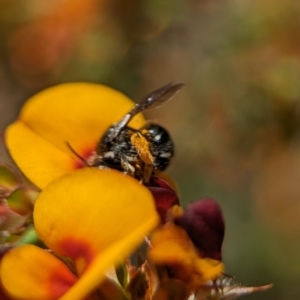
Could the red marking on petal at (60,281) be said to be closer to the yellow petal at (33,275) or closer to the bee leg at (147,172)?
the yellow petal at (33,275)

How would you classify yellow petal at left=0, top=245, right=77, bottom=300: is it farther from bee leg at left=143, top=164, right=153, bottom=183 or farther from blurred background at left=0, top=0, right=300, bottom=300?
blurred background at left=0, top=0, right=300, bottom=300

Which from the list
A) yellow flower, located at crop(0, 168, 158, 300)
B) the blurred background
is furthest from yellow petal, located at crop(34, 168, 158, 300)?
the blurred background

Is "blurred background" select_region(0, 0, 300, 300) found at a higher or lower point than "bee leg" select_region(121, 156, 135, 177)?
lower

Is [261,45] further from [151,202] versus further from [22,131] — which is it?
[151,202]

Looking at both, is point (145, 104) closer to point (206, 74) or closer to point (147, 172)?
point (147, 172)

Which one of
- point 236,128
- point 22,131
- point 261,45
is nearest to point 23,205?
point 22,131

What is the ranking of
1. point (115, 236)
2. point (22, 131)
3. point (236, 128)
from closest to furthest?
1. point (115, 236)
2. point (22, 131)
3. point (236, 128)
